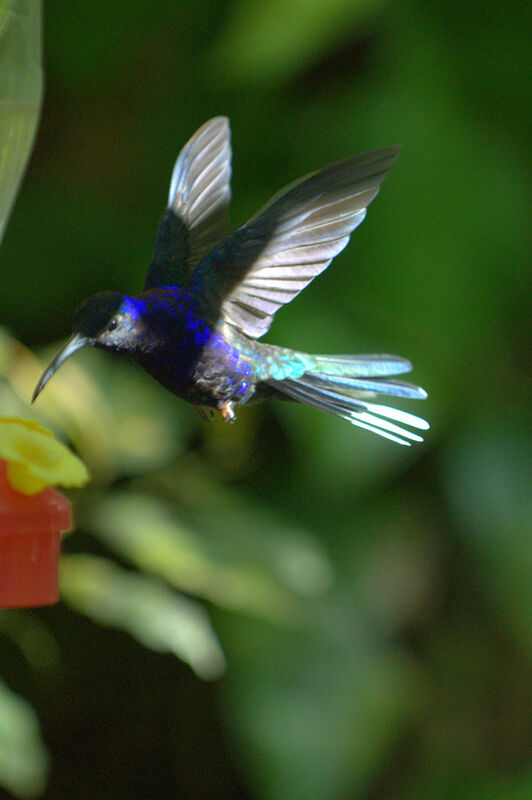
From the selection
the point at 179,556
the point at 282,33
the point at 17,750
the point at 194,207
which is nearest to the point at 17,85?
the point at 194,207

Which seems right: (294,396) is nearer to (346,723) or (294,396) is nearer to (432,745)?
(346,723)

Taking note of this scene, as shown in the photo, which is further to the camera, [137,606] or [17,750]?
[137,606]

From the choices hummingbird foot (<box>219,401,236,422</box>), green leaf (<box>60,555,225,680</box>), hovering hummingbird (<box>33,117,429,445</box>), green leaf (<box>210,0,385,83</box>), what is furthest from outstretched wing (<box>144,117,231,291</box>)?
green leaf (<box>210,0,385,83</box>)

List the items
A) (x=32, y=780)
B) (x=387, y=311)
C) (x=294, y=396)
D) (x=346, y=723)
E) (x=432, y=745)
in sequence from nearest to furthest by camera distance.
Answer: (x=294, y=396) → (x=32, y=780) → (x=346, y=723) → (x=387, y=311) → (x=432, y=745)

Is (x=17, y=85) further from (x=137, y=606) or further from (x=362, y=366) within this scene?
(x=137, y=606)

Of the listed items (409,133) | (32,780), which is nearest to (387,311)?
(409,133)

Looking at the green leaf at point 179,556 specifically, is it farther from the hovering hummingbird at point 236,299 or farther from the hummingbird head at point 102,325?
the hummingbird head at point 102,325
